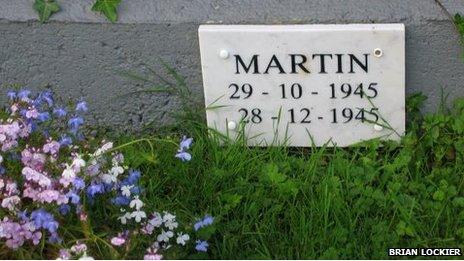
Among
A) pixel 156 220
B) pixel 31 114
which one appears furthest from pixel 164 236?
pixel 31 114

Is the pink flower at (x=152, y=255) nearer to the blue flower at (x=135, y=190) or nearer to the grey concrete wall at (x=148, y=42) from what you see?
the blue flower at (x=135, y=190)

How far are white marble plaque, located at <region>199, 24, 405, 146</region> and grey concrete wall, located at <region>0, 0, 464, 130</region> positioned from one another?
6cm

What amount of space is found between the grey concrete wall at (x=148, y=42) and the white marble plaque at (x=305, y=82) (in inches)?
2.2

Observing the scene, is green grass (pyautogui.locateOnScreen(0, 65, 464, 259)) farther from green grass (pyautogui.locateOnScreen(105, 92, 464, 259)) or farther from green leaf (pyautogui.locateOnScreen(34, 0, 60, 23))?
green leaf (pyautogui.locateOnScreen(34, 0, 60, 23))

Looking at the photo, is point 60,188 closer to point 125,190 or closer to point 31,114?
point 125,190

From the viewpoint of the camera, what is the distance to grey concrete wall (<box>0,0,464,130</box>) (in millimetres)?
3109

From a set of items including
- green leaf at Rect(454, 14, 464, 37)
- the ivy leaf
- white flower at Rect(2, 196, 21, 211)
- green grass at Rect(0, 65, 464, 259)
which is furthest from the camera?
the ivy leaf

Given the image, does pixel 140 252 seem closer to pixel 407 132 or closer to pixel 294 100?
pixel 294 100

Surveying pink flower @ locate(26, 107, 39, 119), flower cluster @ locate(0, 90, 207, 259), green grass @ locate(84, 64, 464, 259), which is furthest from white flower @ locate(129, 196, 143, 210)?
pink flower @ locate(26, 107, 39, 119)

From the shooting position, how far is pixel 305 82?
3162 millimetres

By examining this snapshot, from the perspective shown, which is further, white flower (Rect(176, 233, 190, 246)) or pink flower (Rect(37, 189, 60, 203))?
white flower (Rect(176, 233, 190, 246))

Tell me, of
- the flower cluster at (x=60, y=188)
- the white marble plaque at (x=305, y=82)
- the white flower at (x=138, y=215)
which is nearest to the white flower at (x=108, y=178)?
the flower cluster at (x=60, y=188)

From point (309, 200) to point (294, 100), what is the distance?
39cm

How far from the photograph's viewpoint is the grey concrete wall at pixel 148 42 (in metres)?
3.11
